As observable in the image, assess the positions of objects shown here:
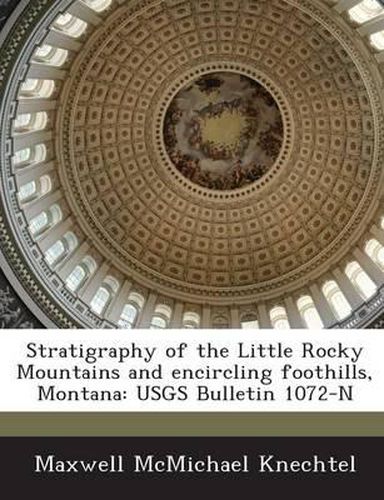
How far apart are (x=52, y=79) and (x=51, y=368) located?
1493 centimetres

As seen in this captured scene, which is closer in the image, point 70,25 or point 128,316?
point 70,25

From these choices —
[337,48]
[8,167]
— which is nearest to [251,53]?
[337,48]

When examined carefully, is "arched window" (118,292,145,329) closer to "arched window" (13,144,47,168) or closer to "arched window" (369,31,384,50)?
"arched window" (13,144,47,168)

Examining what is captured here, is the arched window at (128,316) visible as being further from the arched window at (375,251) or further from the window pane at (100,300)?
the arched window at (375,251)

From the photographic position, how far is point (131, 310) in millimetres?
27672

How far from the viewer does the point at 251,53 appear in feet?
98.6

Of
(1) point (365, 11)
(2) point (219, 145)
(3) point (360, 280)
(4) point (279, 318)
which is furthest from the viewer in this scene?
(2) point (219, 145)

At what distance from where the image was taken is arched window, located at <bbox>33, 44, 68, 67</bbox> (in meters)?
22.5

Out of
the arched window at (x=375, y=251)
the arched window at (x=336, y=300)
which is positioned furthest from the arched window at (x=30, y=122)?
the arched window at (x=375, y=251)

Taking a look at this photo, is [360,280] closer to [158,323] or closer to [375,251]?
[375,251]

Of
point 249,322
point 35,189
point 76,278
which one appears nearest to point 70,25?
point 35,189

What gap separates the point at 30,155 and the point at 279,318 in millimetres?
12090

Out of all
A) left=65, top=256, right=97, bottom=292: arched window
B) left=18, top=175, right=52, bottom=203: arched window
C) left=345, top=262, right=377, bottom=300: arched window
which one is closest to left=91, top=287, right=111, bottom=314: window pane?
left=65, top=256, right=97, bottom=292: arched window

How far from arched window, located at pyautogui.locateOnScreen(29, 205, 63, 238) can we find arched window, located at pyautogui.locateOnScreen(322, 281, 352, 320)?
446 inches
